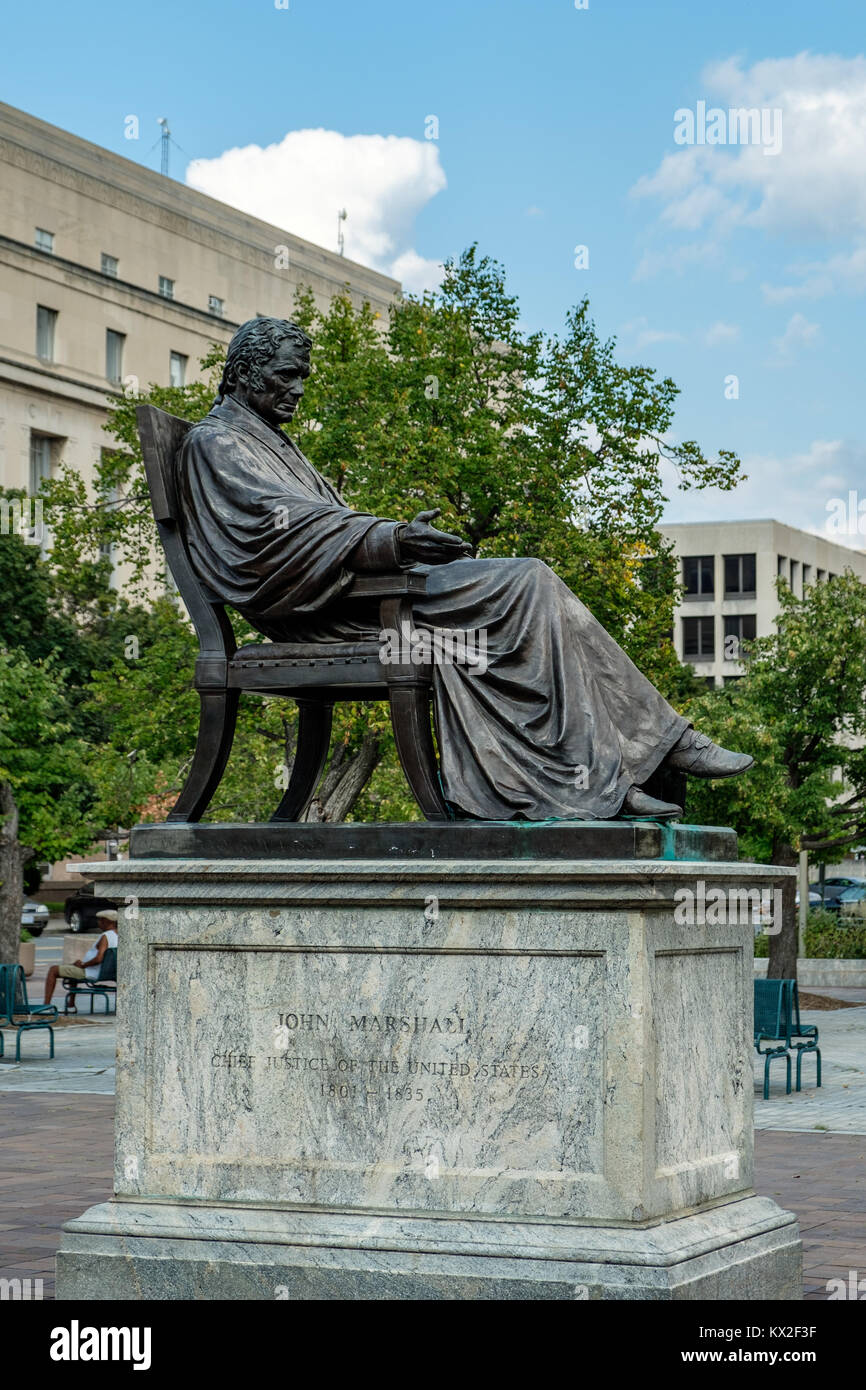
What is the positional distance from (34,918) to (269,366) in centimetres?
3846

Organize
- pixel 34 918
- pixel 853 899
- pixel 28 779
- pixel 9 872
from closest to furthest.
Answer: pixel 28 779 < pixel 9 872 < pixel 34 918 < pixel 853 899

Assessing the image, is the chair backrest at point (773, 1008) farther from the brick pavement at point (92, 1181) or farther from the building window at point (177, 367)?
the building window at point (177, 367)

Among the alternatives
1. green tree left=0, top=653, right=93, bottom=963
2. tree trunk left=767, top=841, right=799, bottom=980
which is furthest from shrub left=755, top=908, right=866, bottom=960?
green tree left=0, top=653, right=93, bottom=963

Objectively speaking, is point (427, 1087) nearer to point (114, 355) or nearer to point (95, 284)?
point (95, 284)

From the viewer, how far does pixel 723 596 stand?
8575 cm

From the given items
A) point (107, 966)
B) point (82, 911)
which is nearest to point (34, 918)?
point (82, 911)

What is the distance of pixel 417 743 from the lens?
6.44m

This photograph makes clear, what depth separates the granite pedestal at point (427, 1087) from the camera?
229 inches

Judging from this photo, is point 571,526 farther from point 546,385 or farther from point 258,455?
point 258,455

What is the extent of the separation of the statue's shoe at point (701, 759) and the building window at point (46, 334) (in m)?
59.1

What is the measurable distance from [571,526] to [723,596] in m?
65.4

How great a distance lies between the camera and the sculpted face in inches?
282

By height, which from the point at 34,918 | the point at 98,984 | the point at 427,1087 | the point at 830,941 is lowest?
the point at 34,918

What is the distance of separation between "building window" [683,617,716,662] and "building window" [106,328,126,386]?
32.7m
